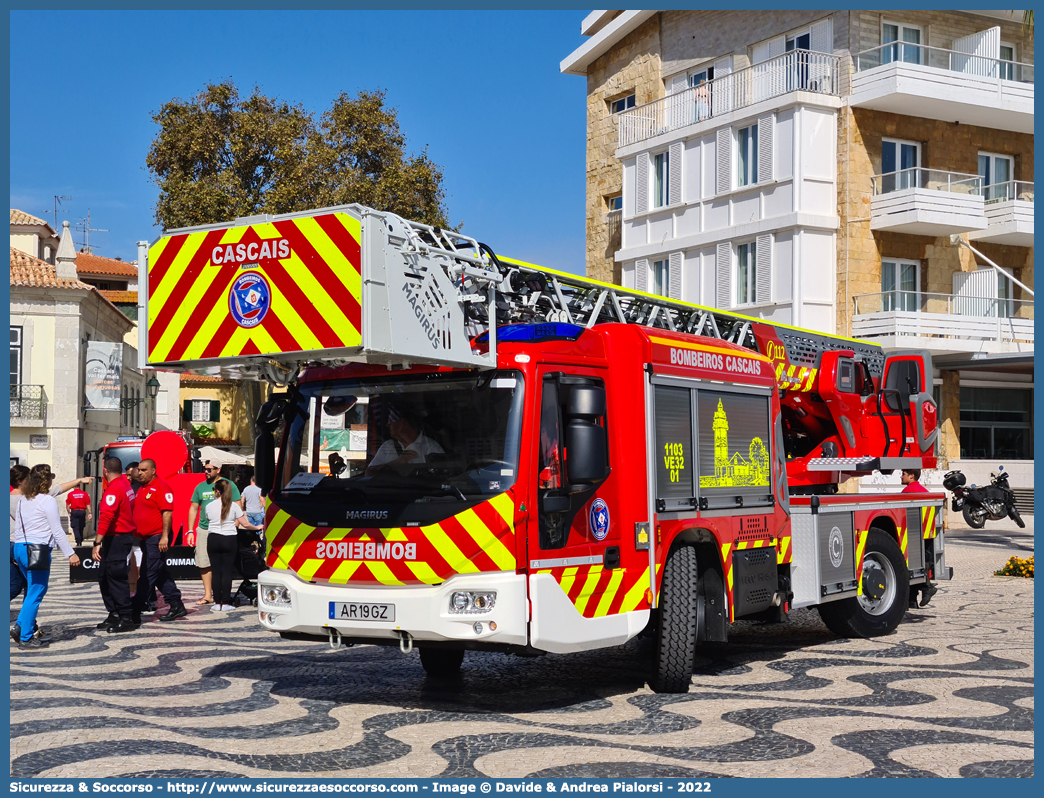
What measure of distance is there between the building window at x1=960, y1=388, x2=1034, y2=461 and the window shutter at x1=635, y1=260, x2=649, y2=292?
32.3ft

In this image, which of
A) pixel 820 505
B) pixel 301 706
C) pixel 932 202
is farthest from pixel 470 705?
pixel 932 202

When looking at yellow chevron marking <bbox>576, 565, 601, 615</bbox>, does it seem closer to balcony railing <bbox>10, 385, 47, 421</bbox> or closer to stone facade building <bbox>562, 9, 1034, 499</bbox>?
stone facade building <bbox>562, 9, 1034, 499</bbox>

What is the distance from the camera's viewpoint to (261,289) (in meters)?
7.83

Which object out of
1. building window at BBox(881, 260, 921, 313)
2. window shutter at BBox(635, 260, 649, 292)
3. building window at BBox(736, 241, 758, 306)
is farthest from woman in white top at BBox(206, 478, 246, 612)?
window shutter at BBox(635, 260, 649, 292)

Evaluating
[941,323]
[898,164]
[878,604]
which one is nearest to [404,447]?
[878,604]

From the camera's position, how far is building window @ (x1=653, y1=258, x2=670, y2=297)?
36.9 meters

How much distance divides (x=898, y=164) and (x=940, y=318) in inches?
181

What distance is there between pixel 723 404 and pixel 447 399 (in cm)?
284

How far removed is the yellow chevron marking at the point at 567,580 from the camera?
817 cm

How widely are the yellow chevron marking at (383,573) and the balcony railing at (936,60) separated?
27961 mm

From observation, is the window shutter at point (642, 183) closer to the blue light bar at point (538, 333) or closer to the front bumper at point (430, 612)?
the blue light bar at point (538, 333)

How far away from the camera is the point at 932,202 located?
32688mm

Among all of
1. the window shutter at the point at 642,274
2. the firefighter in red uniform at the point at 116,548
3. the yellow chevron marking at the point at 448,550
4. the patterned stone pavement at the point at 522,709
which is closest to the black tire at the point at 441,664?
the patterned stone pavement at the point at 522,709
